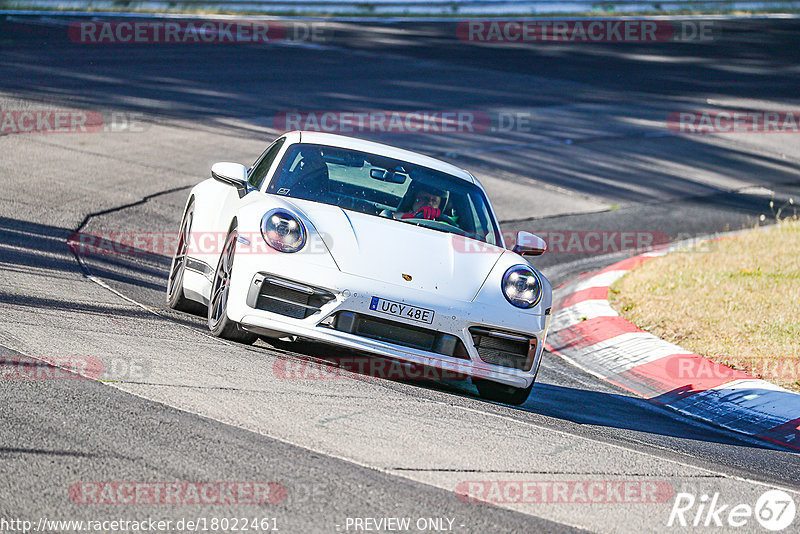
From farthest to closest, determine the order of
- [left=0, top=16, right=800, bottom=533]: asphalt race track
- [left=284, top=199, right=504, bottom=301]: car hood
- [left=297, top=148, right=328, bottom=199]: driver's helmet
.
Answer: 1. [left=297, top=148, right=328, bottom=199]: driver's helmet
2. [left=284, top=199, right=504, bottom=301]: car hood
3. [left=0, top=16, right=800, bottom=533]: asphalt race track

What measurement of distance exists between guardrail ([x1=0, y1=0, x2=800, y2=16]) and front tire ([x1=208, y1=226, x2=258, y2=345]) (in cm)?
2303

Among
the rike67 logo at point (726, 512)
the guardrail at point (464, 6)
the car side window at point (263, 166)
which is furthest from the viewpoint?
the guardrail at point (464, 6)

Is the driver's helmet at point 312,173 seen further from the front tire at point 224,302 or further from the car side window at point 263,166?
the front tire at point 224,302

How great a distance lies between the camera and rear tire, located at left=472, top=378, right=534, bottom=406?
581 centimetres

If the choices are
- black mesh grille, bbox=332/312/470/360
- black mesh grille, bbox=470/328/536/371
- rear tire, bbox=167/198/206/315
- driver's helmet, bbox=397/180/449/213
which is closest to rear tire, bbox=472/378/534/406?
black mesh grille, bbox=470/328/536/371

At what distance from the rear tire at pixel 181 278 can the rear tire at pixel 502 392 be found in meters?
2.17

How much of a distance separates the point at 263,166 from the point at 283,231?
4.52ft

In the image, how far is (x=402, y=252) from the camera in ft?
18.9

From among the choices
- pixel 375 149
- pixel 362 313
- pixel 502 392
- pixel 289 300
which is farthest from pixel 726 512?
pixel 375 149

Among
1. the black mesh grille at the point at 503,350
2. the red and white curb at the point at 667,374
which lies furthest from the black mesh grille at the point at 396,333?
the red and white curb at the point at 667,374

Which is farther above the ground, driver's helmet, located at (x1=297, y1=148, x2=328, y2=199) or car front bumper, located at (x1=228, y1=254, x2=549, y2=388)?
driver's helmet, located at (x1=297, y1=148, x2=328, y2=199)

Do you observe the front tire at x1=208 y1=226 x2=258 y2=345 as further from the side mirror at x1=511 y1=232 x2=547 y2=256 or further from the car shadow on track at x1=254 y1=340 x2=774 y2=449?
the side mirror at x1=511 y1=232 x2=547 y2=256

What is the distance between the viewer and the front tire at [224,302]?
576 cm

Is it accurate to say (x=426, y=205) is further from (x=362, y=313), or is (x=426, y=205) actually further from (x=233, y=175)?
(x=362, y=313)
